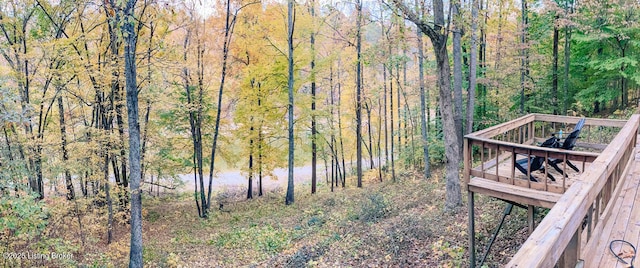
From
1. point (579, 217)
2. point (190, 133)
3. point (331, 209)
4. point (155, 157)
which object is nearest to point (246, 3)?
point (190, 133)

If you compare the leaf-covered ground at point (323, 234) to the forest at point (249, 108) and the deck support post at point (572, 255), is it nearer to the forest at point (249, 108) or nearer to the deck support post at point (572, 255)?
the forest at point (249, 108)

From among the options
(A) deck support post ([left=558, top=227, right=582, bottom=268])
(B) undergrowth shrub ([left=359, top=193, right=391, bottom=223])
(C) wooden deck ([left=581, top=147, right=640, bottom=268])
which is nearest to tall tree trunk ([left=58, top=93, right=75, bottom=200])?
(B) undergrowth shrub ([left=359, top=193, right=391, bottom=223])

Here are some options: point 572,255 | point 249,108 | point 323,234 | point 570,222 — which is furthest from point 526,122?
point 249,108

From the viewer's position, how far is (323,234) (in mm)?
9523

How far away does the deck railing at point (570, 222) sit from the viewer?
1498 mm

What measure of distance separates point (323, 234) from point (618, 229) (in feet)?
23.1

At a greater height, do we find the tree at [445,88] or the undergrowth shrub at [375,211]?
the tree at [445,88]

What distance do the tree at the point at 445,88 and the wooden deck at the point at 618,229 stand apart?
3.56 meters

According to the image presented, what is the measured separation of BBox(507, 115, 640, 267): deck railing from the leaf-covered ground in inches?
108

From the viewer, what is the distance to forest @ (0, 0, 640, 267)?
7.72m

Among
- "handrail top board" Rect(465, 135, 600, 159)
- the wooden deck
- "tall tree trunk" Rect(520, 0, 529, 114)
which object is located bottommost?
the wooden deck

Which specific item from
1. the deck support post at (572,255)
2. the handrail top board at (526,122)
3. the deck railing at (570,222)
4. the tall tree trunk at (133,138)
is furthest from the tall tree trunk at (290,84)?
the deck support post at (572,255)

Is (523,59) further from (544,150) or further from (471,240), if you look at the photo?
(544,150)

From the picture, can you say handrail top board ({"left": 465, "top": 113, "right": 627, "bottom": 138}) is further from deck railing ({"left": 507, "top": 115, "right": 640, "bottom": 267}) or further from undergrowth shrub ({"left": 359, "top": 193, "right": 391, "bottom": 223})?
undergrowth shrub ({"left": 359, "top": 193, "right": 391, "bottom": 223})
